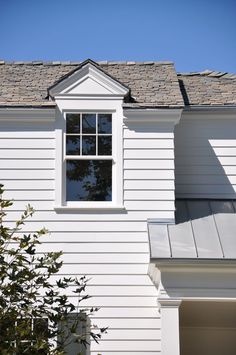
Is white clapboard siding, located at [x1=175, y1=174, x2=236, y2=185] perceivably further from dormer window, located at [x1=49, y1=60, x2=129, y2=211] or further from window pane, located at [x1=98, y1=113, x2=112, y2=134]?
window pane, located at [x1=98, y1=113, x2=112, y2=134]

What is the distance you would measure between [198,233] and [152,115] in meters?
2.57

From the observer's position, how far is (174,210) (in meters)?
13.1

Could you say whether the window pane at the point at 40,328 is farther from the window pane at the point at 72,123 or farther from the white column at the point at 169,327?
the window pane at the point at 72,123

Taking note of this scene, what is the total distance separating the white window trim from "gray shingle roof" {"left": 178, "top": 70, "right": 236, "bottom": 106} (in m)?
1.79

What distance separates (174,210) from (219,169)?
1746 millimetres

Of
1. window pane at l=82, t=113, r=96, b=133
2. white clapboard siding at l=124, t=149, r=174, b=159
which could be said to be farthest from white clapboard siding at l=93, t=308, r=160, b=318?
window pane at l=82, t=113, r=96, b=133

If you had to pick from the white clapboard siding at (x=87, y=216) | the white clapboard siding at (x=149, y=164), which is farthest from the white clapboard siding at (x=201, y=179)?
the white clapboard siding at (x=87, y=216)

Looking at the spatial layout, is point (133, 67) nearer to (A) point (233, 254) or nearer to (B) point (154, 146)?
(B) point (154, 146)

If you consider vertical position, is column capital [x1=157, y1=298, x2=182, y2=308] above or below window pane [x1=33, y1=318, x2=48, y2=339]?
above

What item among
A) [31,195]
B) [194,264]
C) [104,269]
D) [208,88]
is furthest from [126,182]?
[208,88]

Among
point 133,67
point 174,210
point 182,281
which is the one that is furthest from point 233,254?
point 133,67

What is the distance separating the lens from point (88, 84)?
45.2 feet

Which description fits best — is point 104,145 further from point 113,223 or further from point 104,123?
point 113,223

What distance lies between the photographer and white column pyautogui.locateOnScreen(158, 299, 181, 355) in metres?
11.1
